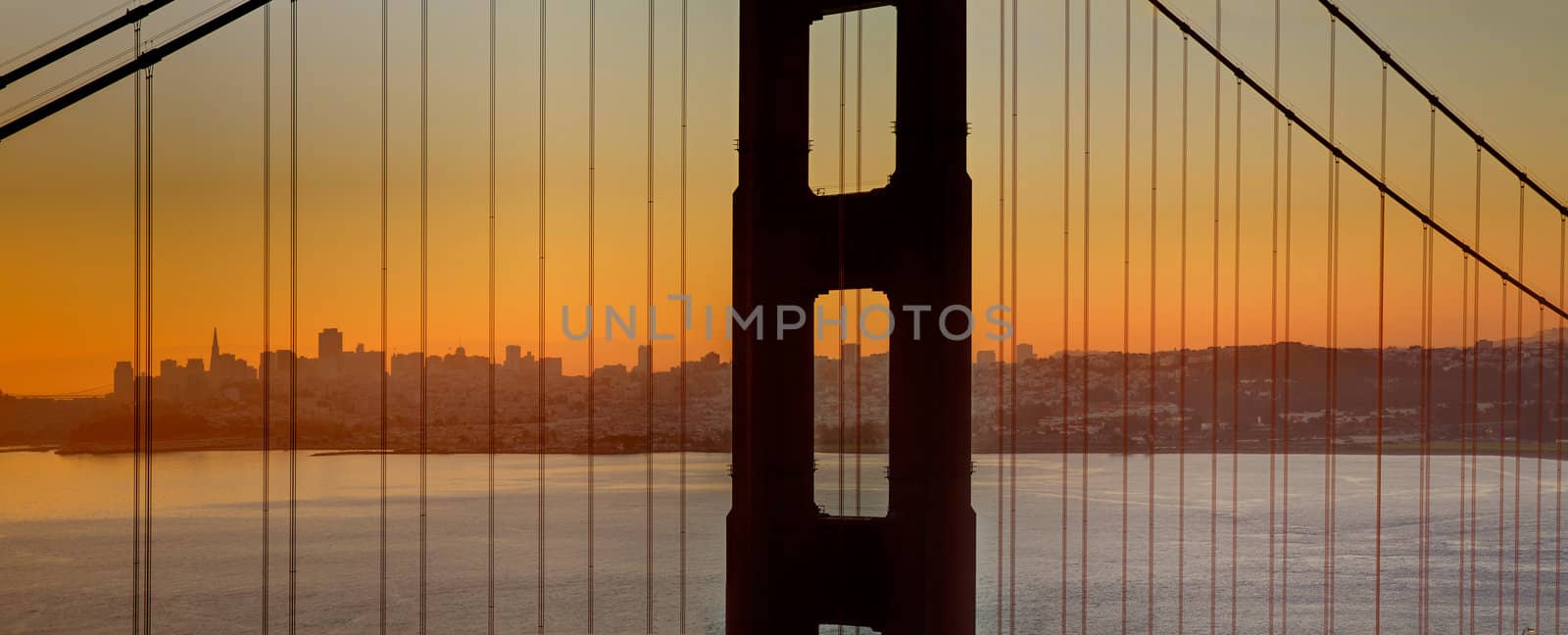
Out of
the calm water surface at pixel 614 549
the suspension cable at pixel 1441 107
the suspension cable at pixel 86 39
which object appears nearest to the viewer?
the suspension cable at pixel 86 39

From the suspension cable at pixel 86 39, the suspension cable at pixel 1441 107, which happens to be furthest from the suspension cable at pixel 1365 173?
the suspension cable at pixel 86 39

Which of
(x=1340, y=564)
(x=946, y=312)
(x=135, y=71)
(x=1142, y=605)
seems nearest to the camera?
(x=135, y=71)

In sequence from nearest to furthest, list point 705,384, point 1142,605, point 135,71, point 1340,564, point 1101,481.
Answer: point 135,71 < point 705,384 < point 1142,605 < point 1340,564 < point 1101,481

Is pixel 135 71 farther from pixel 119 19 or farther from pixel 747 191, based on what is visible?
pixel 747 191

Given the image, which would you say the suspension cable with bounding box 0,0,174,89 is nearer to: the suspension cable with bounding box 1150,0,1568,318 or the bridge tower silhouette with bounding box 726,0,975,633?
the bridge tower silhouette with bounding box 726,0,975,633

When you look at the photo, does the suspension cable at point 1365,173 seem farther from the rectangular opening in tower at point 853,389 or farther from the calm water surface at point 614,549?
the calm water surface at point 614,549

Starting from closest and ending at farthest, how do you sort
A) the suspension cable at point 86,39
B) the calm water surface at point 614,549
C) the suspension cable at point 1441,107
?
the suspension cable at point 86,39
the suspension cable at point 1441,107
the calm water surface at point 614,549

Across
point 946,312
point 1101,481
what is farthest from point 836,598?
point 1101,481
